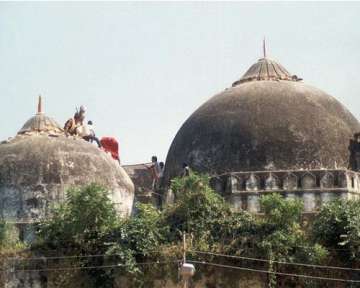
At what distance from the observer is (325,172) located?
22266 millimetres

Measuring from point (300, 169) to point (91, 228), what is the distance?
511 centimetres

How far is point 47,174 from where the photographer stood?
2288 centimetres

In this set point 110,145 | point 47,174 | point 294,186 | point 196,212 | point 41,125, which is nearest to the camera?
point 196,212

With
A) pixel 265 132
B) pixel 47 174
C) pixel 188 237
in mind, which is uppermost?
pixel 265 132

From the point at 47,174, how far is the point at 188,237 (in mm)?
4609

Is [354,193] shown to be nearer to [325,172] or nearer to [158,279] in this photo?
[325,172]

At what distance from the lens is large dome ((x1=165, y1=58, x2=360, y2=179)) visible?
22859 millimetres

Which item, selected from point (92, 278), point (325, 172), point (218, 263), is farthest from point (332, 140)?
point (92, 278)

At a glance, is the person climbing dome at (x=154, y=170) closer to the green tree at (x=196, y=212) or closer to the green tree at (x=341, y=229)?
the green tree at (x=196, y=212)

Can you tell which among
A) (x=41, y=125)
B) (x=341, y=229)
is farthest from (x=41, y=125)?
(x=341, y=229)

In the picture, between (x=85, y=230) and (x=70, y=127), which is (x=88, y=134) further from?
(x=85, y=230)

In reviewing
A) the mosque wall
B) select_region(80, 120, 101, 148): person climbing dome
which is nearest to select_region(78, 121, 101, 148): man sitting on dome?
select_region(80, 120, 101, 148): person climbing dome

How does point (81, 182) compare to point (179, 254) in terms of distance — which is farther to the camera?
point (81, 182)

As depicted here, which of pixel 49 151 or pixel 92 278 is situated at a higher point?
pixel 49 151
